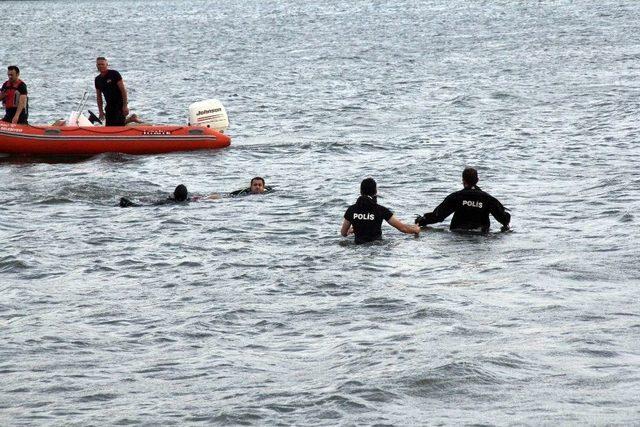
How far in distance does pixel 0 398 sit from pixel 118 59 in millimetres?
43680

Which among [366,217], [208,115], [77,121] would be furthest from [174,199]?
[208,115]

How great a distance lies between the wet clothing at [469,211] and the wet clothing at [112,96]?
26.9 ft

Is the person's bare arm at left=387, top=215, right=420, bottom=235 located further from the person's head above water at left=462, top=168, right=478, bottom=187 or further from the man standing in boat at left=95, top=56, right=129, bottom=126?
the man standing in boat at left=95, top=56, right=129, bottom=126

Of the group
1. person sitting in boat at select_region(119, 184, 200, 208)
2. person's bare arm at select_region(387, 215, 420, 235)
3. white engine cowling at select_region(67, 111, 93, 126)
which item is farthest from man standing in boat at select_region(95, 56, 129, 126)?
person's bare arm at select_region(387, 215, 420, 235)

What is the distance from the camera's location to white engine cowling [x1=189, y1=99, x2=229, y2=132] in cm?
2408

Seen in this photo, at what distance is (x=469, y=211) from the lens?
1559 centimetres

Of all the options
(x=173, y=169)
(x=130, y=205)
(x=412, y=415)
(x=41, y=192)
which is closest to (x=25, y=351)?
(x=412, y=415)

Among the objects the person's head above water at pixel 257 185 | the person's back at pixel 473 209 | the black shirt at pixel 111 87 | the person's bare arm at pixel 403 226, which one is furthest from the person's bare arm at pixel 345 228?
the black shirt at pixel 111 87

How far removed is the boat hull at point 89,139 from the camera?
905 inches

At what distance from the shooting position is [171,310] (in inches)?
522

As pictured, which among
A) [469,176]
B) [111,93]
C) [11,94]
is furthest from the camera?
[11,94]

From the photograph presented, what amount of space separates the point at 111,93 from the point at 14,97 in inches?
71.8

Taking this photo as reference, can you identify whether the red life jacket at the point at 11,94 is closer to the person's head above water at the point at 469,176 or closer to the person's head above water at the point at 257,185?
the person's head above water at the point at 257,185

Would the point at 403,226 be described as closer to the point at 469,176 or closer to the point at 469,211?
the point at 469,211
